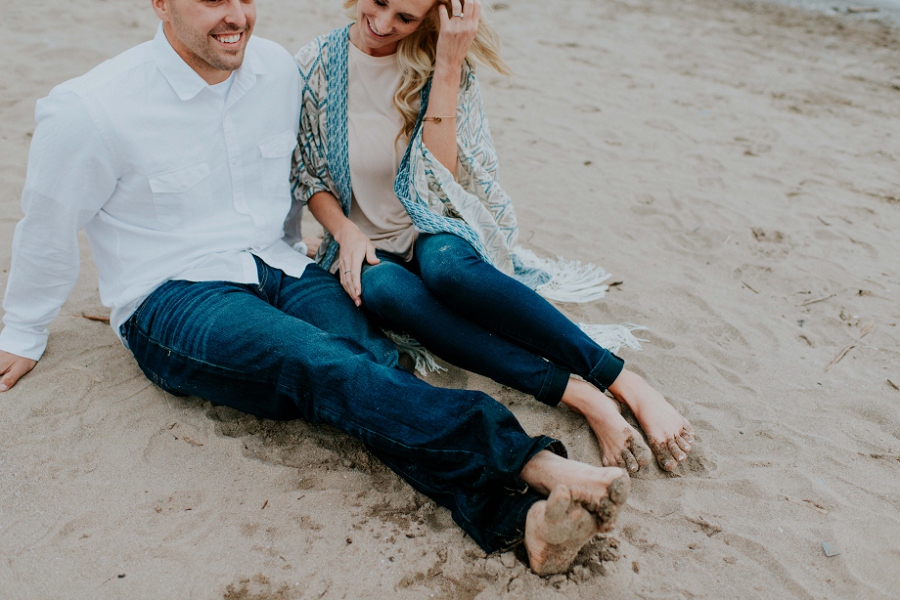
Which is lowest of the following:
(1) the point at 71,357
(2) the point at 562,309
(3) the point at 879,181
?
(1) the point at 71,357

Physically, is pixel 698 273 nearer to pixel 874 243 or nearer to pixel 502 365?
pixel 874 243

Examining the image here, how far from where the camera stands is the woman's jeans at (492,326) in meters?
2.13

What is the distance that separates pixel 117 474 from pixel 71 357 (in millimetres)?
622

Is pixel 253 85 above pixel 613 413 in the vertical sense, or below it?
above

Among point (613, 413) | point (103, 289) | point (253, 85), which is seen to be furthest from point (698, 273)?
point (103, 289)

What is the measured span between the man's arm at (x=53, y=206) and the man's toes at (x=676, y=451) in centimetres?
183

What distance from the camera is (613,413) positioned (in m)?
2.15

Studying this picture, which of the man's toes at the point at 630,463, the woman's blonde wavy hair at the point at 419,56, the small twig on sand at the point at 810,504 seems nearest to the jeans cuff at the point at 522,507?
the man's toes at the point at 630,463

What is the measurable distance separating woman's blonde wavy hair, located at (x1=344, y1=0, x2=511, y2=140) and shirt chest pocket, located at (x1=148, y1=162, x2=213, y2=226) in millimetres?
686

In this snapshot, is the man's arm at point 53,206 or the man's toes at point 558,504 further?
the man's arm at point 53,206

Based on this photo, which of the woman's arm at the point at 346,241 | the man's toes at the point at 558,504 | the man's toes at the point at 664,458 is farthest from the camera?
the woman's arm at the point at 346,241

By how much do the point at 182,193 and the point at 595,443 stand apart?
1495mm

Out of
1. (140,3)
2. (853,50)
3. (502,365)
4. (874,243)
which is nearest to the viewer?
(502,365)

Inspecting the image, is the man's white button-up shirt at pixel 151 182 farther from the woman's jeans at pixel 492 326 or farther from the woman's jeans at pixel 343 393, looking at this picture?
the woman's jeans at pixel 492 326
